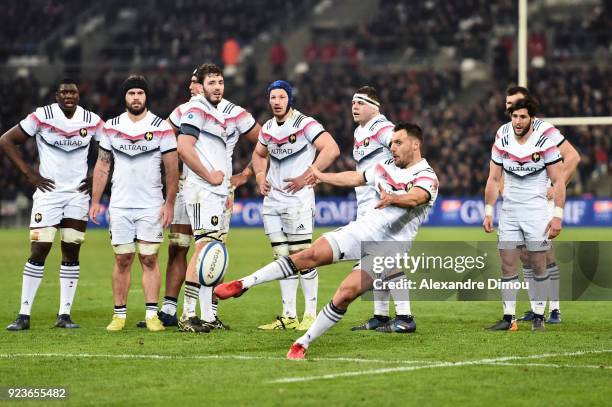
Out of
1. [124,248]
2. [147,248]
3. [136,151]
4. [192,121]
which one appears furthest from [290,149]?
[124,248]

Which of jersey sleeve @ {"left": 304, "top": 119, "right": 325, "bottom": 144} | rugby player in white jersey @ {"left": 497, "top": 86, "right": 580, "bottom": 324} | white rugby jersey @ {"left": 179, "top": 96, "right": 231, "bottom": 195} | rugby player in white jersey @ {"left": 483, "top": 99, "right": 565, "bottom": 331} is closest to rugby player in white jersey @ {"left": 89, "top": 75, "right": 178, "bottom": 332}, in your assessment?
white rugby jersey @ {"left": 179, "top": 96, "right": 231, "bottom": 195}

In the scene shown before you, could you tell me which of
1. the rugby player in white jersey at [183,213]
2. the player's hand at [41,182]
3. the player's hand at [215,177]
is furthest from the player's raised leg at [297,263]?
the player's hand at [41,182]

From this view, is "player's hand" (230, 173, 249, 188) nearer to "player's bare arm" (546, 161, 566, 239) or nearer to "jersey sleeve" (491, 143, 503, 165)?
"jersey sleeve" (491, 143, 503, 165)

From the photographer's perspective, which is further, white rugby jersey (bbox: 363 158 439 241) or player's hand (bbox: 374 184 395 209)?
white rugby jersey (bbox: 363 158 439 241)

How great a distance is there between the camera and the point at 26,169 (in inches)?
459

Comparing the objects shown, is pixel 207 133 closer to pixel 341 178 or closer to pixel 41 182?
pixel 41 182

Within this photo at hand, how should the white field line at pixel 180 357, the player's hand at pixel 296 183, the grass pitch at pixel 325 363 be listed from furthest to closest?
the player's hand at pixel 296 183 < the white field line at pixel 180 357 < the grass pitch at pixel 325 363

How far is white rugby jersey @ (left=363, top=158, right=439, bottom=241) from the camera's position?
9719 mm

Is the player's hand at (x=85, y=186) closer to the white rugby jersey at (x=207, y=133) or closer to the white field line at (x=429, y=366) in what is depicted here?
the white rugby jersey at (x=207, y=133)

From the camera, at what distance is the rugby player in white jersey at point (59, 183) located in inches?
459

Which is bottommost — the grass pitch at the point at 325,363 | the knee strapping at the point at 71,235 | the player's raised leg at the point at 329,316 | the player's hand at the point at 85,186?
the grass pitch at the point at 325,363

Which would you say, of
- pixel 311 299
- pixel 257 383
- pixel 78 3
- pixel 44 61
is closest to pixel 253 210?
pixel 44 61

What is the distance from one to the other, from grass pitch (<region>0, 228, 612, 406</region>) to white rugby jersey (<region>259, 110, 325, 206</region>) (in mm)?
1450

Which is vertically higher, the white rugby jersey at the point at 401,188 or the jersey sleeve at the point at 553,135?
the jersey sleeve at the point at 553,135
